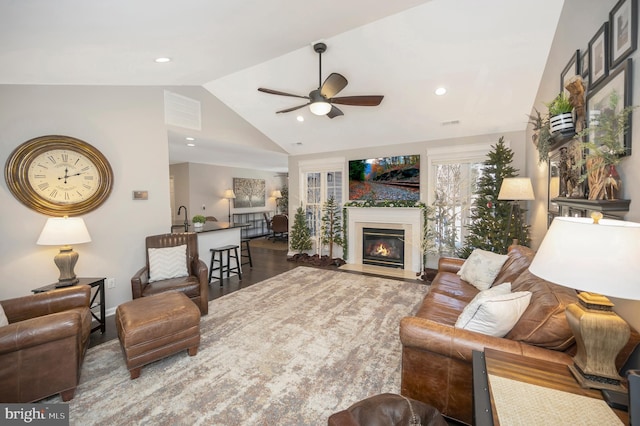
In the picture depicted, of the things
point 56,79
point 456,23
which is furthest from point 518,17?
point 56,79

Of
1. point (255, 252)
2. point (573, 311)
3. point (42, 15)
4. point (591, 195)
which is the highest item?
point (42, 15)

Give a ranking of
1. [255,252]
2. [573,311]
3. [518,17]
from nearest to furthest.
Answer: [573,311], [518,17], [255,252]

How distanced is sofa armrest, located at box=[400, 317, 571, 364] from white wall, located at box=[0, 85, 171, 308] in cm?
359

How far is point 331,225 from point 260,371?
409 centimetres

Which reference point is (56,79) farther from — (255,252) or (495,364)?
(255,252)

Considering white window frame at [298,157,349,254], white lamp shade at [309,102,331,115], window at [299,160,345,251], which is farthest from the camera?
window at [299,160,345,251]

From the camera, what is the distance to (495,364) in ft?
4.39

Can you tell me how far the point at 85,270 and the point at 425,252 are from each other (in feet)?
16.9

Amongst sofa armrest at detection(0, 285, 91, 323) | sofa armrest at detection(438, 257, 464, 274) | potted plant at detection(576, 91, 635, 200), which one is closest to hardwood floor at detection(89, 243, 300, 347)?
sofa armrest at detection(0, 285, 91, 323)

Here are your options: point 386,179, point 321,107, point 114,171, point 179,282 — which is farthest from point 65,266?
point 386,179

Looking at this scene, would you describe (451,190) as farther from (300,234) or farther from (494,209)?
(300,234)

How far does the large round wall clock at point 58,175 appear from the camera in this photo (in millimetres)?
2779

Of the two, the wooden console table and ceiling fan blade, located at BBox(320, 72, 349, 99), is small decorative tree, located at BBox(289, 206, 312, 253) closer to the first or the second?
ceiling fan blade, located at BBox(320, 72, 349, 99)

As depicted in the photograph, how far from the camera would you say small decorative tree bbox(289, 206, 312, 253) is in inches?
251
